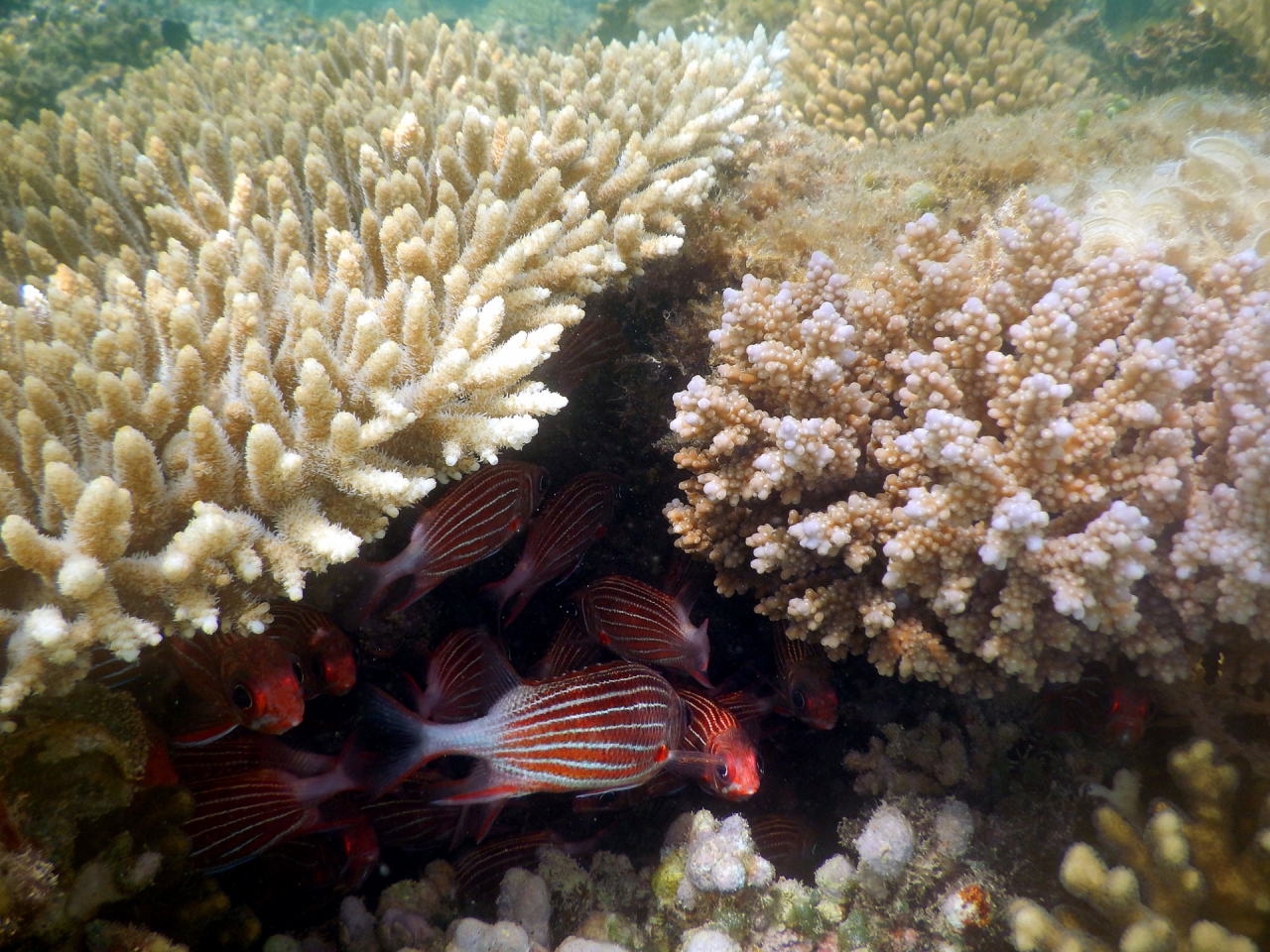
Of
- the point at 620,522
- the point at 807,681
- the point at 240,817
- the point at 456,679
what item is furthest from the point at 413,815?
the point at 807,681

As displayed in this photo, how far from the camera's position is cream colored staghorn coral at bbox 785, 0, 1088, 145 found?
235 inches

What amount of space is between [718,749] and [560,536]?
1156mm

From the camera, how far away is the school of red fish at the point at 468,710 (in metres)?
2.23

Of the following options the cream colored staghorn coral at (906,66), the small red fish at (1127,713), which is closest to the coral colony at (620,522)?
the small red fish at (1127,713)

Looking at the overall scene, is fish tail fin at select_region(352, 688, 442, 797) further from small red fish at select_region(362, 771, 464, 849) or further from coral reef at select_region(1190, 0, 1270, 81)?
coral reef at select_region(1190, 0, 1270, 81)

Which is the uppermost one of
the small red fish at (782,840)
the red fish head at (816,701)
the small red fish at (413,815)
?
the red fish head at (816,701)

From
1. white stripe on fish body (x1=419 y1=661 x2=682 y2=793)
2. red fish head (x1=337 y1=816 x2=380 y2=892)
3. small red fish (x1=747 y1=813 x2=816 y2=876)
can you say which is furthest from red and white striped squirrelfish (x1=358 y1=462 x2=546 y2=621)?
small red fish (x1=747 y1=813 x2=816 y2=876)

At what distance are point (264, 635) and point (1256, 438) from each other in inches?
133

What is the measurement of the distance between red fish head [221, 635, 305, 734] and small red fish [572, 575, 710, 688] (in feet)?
4.16

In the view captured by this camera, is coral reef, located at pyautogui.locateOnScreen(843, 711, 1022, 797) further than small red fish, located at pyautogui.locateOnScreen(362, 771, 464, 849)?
No

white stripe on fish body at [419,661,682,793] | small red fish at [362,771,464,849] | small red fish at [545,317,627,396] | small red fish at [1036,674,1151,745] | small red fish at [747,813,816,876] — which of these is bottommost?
small red fish at [747,813,816,876]

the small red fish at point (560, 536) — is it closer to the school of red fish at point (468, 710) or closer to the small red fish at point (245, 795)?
the school of red fish at point (468, 710)

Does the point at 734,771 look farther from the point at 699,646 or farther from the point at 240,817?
the point at 240,817

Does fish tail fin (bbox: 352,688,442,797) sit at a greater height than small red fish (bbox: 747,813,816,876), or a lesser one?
greater
